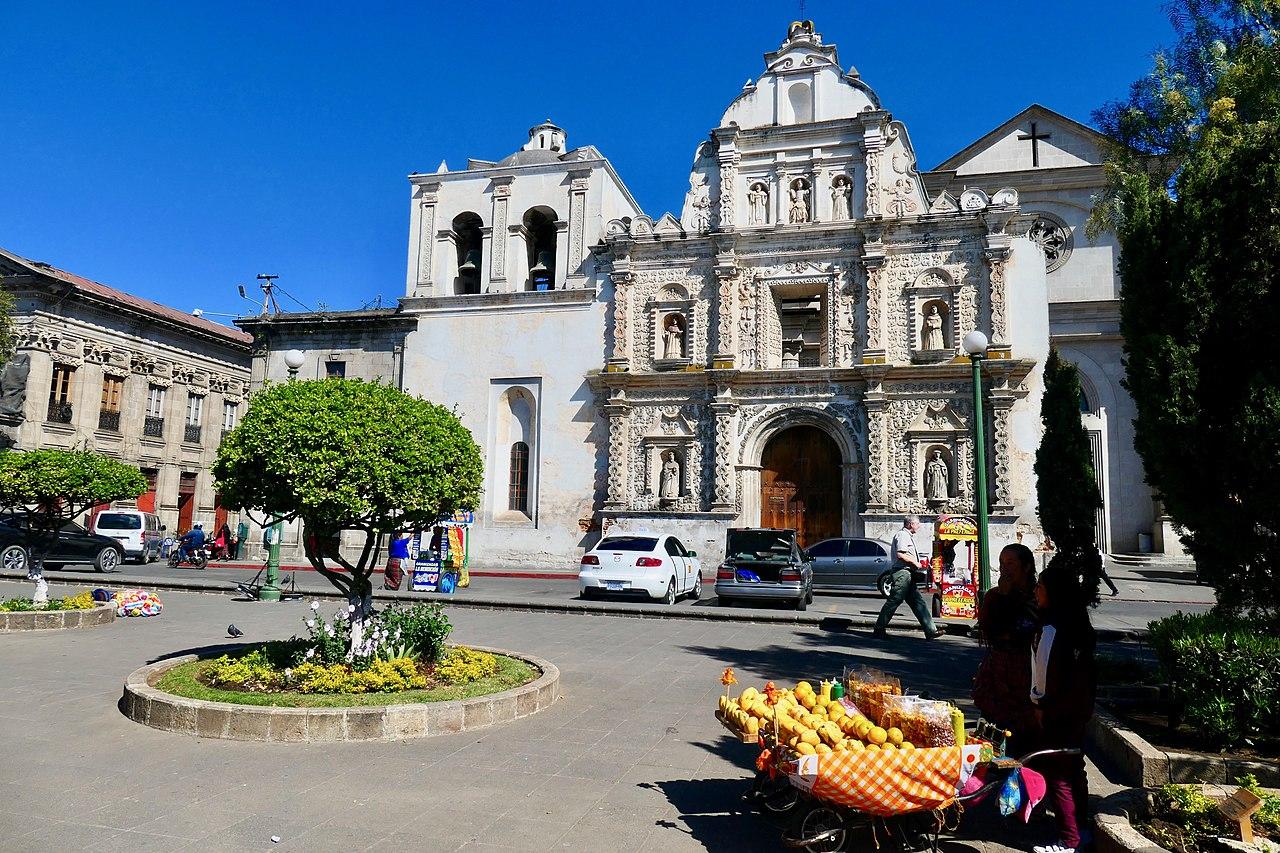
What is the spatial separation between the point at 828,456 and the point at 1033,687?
2081 cm

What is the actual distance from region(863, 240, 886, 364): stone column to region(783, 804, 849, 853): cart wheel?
68.6 ft

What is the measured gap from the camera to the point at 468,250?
96.8 ft

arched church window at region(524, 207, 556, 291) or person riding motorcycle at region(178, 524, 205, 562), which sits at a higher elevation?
arched church window at region(524, 207, 556, 291)

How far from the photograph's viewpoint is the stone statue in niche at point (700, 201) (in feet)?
86.8

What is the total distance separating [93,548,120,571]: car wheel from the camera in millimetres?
22672

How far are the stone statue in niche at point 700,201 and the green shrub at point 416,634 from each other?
20498 mm

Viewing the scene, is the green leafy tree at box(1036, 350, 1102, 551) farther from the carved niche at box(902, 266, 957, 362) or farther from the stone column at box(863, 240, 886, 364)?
the carved niche at box(902, 266, 957, 362)

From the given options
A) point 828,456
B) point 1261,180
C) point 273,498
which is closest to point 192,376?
point 828,456

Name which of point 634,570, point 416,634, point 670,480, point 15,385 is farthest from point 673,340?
point 15,385

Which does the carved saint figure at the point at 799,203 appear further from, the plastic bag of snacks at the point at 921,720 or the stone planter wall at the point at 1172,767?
the plastic bag of snacks at the point at 921,720

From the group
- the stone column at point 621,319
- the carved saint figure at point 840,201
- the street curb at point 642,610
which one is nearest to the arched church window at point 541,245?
the stone column at point 621,319

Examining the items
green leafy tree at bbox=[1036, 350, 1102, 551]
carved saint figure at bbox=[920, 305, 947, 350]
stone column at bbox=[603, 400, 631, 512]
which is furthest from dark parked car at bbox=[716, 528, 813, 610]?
carved saint figure at bbox=[920, 305, 947, 350]

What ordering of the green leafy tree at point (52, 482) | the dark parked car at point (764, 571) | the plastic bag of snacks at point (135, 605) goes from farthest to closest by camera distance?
the dark parked car at point (764, 571)
the green leafy tree at point (52, 482)
the plastic bag of snacks at point (135, 605)

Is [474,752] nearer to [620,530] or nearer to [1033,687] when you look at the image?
[1033,687]
